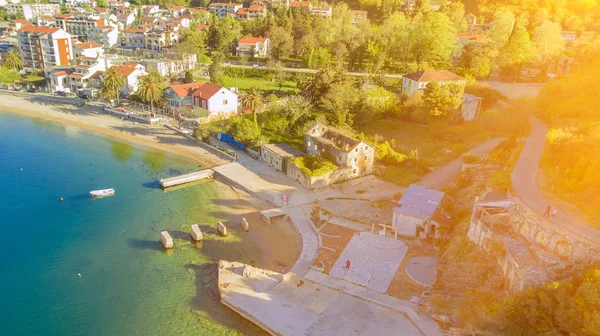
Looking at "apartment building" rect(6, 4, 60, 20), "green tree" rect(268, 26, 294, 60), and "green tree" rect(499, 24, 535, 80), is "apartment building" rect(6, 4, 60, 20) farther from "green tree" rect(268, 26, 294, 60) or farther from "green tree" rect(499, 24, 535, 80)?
"green tree" rect(499, 24, 535, 80)

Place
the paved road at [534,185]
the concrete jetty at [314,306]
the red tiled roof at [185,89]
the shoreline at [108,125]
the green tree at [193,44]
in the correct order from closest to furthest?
the concrete jetty at [314,306] → the paved road at [534,185] → the shoreline at [108,125] → the red tiled roof at [185,89] → the green tree at [193,44]

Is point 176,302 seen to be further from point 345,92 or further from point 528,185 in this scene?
point 345,92

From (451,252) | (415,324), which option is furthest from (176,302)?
(451,252)

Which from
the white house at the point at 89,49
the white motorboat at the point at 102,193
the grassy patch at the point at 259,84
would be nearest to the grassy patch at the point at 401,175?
the white motorboat at the point at 102,193

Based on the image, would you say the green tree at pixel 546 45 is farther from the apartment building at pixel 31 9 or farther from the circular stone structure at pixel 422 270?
the apartment building at pixel 31 9

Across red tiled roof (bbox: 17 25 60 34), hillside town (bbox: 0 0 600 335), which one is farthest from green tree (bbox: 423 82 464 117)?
red tiled roof (bbox: 17 25 60 34)

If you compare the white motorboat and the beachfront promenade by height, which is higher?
the beachfront promenade

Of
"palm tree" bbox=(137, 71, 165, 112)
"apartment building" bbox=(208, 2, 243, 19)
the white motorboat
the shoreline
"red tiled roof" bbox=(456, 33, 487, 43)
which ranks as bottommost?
the white motorboat
